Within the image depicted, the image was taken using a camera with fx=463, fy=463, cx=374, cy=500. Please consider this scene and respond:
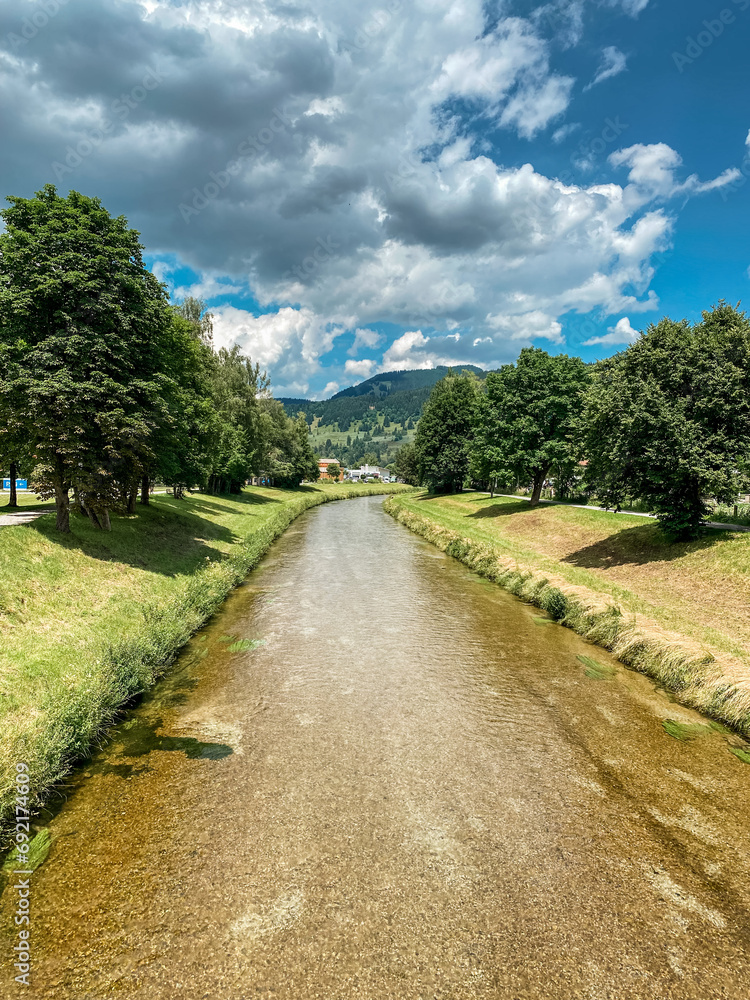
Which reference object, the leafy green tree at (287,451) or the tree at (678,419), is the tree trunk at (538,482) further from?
the leafy green tree at (287,451)

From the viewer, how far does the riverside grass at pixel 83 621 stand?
9.67 metres

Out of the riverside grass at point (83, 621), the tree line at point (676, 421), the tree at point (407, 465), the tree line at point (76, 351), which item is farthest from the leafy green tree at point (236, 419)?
the tree at point (407, 465)

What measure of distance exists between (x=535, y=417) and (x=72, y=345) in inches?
1613

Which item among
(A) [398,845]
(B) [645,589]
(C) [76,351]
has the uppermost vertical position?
(C) [76,351]

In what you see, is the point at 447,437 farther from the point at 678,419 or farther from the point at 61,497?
the point at 61,497

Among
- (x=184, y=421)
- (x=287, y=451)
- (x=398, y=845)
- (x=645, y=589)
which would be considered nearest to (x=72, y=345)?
(x=184, y=421)

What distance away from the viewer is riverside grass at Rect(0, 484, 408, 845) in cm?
967

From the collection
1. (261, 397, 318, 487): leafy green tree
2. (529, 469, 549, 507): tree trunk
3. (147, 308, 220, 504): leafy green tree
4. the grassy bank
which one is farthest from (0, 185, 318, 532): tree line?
(261, 397, 318, 487): leafy green tree

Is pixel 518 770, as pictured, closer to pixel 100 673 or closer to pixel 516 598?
pixel 100 673

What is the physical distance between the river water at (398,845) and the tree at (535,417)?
33216 millimetres

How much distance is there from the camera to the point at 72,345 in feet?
60.0

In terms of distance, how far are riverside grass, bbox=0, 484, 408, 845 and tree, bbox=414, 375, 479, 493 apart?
47898 millimetres

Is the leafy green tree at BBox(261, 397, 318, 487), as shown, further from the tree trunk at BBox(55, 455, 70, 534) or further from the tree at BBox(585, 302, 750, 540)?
the tree at BBox(585, 302, 750, 540)

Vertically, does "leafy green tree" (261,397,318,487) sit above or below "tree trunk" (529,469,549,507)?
above
